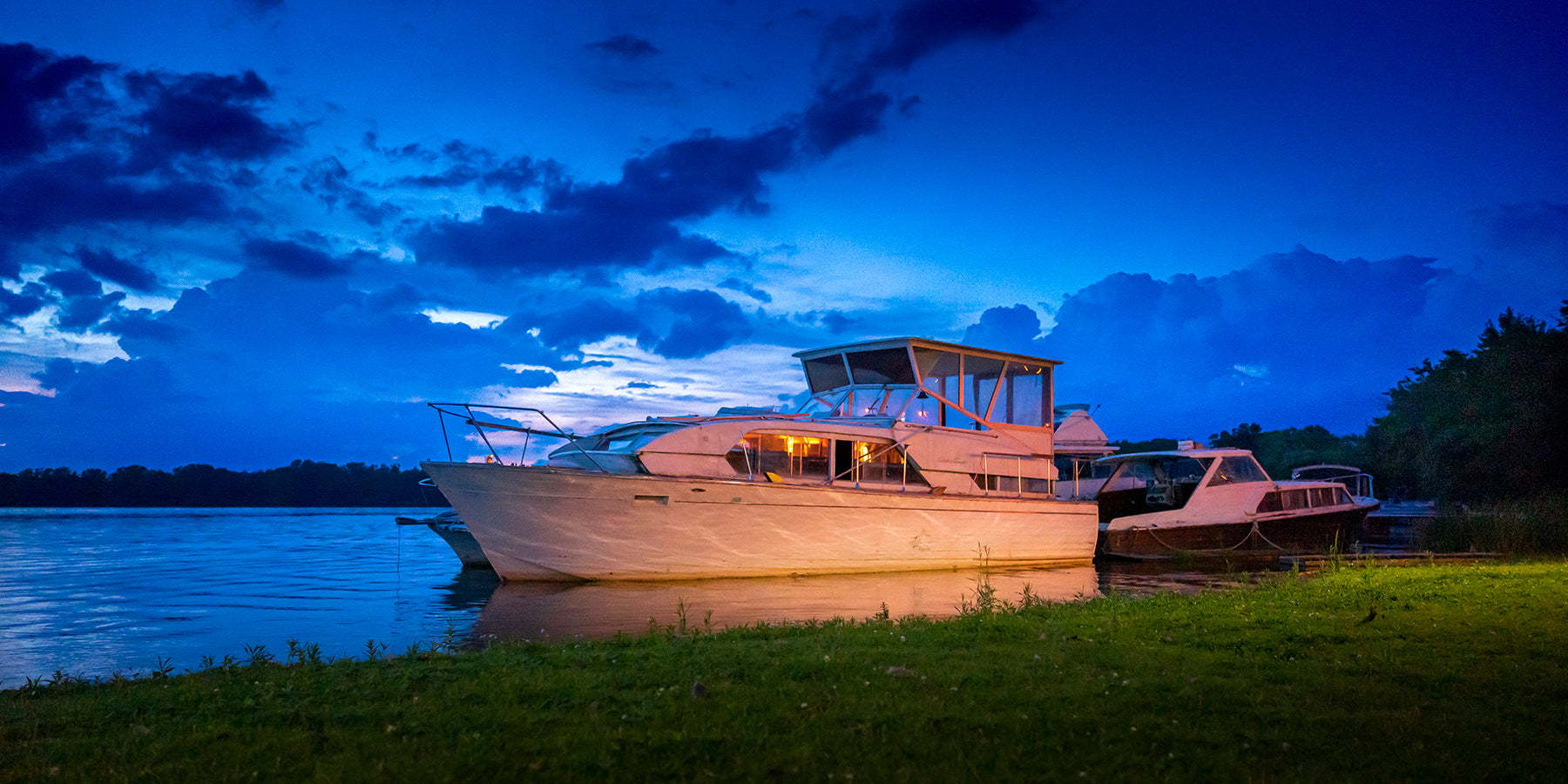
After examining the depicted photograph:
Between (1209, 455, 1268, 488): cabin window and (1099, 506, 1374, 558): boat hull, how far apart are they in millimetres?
1447

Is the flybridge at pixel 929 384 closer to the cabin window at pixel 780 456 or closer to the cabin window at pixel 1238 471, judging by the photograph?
the cabin window at pixel 780 456

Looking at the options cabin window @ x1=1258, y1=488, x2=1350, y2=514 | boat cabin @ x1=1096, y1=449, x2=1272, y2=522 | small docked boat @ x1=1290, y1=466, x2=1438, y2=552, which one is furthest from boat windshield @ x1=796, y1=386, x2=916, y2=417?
small docked boat @ x1=1290, y1=466, x2=1438, y2=552

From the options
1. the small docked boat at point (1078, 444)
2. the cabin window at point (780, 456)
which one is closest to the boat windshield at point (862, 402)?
the cabin window at point (780, 456)

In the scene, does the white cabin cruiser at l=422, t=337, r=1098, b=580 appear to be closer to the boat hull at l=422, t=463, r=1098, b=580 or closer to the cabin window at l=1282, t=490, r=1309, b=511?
the boat hull at l=422, t=463, r=1098, b=580

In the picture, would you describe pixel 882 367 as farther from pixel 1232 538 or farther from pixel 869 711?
pixel 869 711

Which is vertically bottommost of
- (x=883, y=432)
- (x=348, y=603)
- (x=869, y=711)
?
(x=348, y=603)

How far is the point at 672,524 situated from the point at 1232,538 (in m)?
19.8

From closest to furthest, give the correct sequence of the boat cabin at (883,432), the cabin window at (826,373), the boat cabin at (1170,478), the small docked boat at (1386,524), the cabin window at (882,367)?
the boat cabin at (883,432), the cabin window at (882,367), the cabin window at (826,373), the boat cabin at (1170,478), the small docked boat at (1386,524)

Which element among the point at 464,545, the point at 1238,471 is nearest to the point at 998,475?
the point at 1238,471

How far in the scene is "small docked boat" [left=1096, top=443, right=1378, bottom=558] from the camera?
2669cm

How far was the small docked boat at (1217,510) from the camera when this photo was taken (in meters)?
26.7

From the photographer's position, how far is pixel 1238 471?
29297 millimetres

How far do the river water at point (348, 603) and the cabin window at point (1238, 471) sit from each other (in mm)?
7331

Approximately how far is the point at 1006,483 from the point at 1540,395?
81.4 ft
